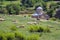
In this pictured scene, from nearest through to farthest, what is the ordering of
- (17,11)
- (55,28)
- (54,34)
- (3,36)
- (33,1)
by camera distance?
(3,36), (54,34), (55,28), (17,11), (33,1)

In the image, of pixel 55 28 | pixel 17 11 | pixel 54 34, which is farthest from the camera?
pixel 17 11

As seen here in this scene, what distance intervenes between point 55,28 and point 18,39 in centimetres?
357

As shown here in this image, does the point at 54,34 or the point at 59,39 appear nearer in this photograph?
the point at 59,39

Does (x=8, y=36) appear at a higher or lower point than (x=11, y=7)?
higher

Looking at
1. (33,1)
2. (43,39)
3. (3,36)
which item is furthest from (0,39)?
(33,1)

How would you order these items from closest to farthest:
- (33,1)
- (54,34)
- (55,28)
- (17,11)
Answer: (54,34) → (55,28) → (17,11) → (33,1)

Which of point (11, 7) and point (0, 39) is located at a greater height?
point (0, 39)

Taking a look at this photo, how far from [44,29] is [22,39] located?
232 centimetres

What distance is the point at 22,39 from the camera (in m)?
9.89

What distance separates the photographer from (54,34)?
11.4 m

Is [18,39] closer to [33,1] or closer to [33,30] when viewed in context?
[33,30]

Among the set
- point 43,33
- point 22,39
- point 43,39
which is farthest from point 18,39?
point 43,33

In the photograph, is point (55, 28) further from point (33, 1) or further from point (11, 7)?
point (33, 1)

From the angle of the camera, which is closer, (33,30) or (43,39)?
(43,39)
